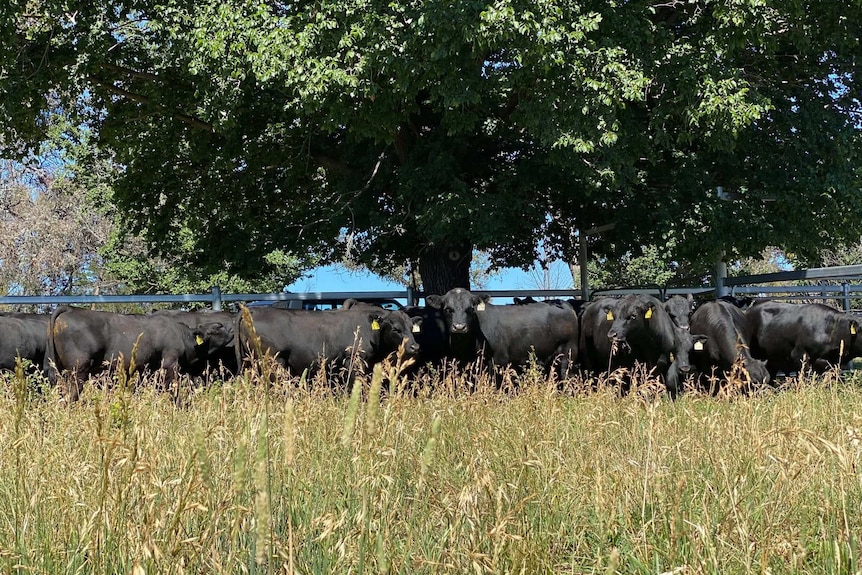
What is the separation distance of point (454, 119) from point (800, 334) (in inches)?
235

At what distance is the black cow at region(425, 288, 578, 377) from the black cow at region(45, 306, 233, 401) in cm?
339

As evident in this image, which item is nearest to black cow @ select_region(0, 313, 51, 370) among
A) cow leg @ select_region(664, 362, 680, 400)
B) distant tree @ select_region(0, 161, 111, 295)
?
cow leg @ select_region(664, 362, 680, 400)

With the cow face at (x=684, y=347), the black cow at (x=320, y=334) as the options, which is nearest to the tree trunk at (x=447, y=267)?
the black cow at (x=320, y=334)

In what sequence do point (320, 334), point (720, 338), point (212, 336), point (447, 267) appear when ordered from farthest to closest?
point (447, 267) → point (212, 336) → point (320, 334) → point (720, 338)

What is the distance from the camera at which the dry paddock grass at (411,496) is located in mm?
2662

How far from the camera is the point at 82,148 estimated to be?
1858 centimetres

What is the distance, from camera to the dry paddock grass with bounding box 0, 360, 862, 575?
266cm

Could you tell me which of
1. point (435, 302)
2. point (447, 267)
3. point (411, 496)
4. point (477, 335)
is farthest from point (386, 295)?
point (411, 496)

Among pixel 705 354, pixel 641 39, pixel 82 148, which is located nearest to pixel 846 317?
pixel 705 354

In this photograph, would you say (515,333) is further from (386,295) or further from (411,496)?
(411,496)

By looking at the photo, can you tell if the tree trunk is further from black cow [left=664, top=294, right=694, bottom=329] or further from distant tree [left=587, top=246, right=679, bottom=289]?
distant tree [left=587, top=246, right=679, bottom=289]

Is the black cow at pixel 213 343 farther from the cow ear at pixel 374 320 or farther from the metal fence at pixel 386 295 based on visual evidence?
the cow ear at pixel 374 320

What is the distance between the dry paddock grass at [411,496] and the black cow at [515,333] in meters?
7.02

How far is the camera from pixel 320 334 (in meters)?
12.3
